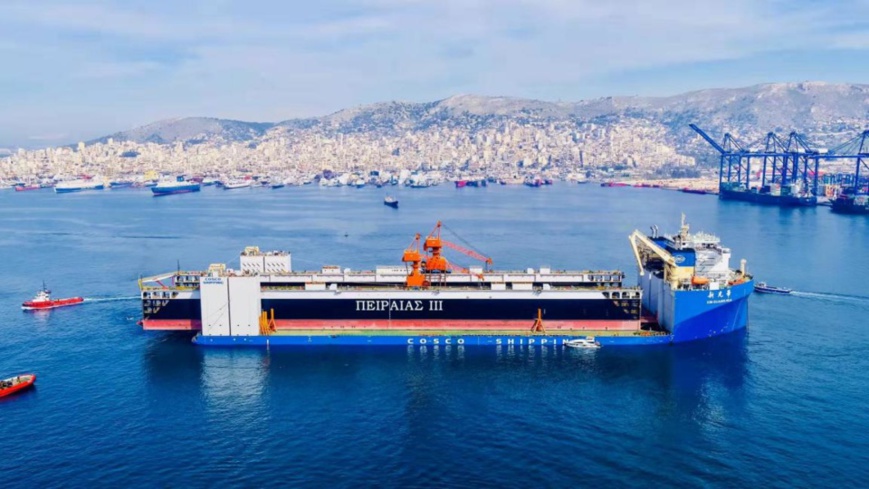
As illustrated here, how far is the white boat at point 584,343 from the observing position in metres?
35.5

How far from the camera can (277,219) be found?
328 feet

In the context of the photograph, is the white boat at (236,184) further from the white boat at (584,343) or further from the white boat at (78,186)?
the white boat at (584,343)

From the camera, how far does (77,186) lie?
177 meters

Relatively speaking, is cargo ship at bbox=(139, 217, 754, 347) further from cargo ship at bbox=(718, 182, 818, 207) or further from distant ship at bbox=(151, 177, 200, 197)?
distant ship at bbox=(151, 177, 200, 197)

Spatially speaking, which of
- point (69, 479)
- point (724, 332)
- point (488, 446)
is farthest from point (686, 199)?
point (69, 479)

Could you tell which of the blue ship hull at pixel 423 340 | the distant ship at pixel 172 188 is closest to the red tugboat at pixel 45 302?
the blue ship hull at pixel 423 340

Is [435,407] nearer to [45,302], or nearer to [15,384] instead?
[15,384]

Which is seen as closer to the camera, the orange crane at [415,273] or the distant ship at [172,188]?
the orange crane at [415,273]

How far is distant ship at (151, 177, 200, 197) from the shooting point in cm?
15725

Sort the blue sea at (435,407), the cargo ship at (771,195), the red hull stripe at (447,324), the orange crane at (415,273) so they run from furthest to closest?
the cargo ship at (771,195) < the orange crane at (415,273) < the red hull stripe at (447,324) < the blue sea at (435,407)

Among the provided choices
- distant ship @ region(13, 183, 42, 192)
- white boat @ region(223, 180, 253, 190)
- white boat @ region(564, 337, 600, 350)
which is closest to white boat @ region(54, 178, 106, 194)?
distant ship @ region(13, 183, 42, 192)

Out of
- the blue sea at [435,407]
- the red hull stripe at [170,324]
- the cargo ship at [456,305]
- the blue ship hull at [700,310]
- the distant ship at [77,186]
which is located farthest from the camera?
the distant ship at [77,186]

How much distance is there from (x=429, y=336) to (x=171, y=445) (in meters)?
14.8

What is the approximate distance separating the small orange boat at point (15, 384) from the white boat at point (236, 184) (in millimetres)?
155762
